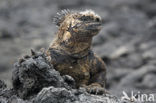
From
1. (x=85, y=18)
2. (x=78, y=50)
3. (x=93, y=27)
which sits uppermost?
(x=85, y=18)

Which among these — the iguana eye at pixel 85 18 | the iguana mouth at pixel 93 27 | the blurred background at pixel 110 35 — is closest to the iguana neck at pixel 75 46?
the iguana mouth at pixel 93 27

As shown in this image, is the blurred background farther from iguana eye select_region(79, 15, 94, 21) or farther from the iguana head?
iguana eye select_region(79, 15, 94, 21)

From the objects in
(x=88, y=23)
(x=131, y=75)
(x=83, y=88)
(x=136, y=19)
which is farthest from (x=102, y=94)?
(x=136, y=19)

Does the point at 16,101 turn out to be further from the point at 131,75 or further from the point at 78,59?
the point at 131,75

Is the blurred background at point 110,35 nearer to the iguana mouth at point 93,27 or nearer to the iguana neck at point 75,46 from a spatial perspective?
the iguana neck at point 75,46

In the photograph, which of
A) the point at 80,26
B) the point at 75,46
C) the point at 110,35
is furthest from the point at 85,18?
the point at 110,35

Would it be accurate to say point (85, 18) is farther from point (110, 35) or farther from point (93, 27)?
point (110, 35)
